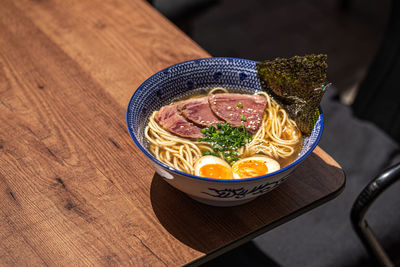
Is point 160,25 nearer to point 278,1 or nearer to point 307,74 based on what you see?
point 307,74

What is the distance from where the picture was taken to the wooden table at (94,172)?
0.87m

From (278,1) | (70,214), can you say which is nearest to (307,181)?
(70,214)

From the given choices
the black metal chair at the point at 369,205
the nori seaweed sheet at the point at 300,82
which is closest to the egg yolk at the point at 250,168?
the nori seaweed sheet at the point at 300,82

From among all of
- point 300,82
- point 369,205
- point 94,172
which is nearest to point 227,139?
point 300,82

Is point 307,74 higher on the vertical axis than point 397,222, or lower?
higher

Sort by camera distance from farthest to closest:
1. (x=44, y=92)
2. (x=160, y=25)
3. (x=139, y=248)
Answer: (x=160, y=25) < (x=44, y=92) < (x=139, y=248)

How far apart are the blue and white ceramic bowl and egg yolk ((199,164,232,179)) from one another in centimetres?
5

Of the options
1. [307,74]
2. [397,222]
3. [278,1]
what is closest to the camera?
[307,74]

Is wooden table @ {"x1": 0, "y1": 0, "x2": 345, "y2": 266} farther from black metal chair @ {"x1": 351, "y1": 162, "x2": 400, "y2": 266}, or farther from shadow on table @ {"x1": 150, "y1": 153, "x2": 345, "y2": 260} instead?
black metal chair @ {"x1": 351, "y1": 162, "x2": 400, "y2": 266}

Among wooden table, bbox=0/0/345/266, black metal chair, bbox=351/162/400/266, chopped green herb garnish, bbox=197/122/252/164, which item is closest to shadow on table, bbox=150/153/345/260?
wooden table, bbox=0/0/345/266

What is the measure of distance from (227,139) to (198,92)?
165mm

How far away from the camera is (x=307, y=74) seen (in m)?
0.99

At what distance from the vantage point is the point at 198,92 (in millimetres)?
1104

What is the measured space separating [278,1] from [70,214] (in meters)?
3.10
